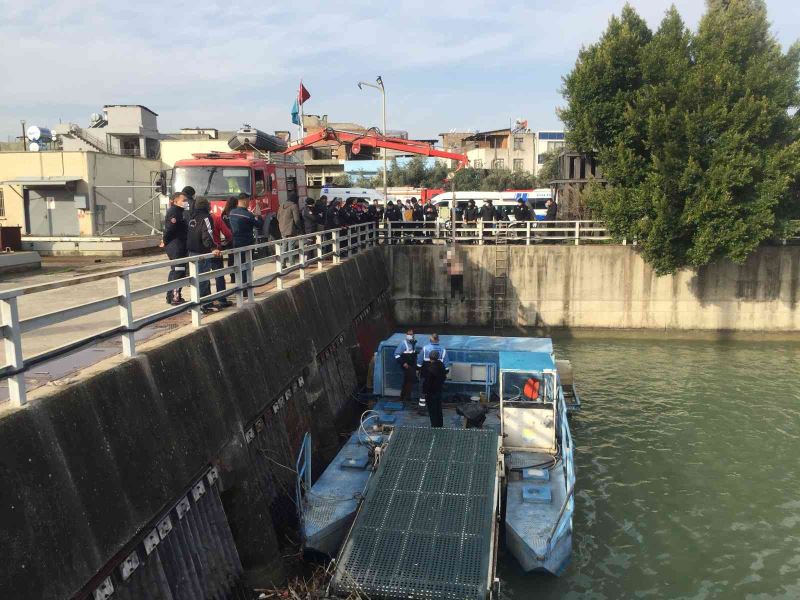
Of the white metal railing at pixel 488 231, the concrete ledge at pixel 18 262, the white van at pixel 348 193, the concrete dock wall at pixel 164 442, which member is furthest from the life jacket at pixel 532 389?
the white van at pixel 348 193

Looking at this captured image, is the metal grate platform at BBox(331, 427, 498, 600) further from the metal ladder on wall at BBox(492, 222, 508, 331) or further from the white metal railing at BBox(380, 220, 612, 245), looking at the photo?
the white metal railing at BBox(380, 220, 612, 245)

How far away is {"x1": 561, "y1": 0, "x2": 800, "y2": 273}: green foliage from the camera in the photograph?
20.8 m

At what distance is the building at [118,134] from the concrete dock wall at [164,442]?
37.2 meters

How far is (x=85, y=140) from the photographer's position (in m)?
44.0

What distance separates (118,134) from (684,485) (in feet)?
142

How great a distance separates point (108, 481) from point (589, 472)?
364 inches

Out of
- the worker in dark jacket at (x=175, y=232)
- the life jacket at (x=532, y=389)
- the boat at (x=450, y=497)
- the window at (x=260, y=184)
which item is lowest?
the boat at (x=450, y=497)

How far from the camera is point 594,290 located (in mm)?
24469

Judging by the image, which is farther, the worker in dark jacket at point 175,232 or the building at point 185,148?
the building at point 185,148

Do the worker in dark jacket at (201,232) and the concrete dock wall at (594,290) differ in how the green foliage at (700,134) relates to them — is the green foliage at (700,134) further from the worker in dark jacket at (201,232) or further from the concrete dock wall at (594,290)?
the worker in dark jacket at (201,232)

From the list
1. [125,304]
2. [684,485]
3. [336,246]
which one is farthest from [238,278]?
[684,485]

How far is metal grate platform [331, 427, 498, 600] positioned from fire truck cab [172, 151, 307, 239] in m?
9.31

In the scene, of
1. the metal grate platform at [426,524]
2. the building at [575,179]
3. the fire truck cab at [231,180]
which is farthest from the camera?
the building at [575,179]

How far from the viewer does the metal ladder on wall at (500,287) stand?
24.8m
